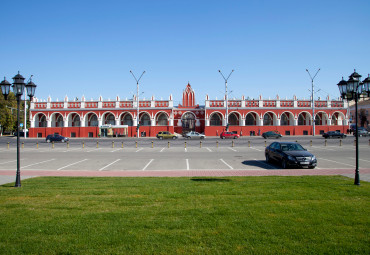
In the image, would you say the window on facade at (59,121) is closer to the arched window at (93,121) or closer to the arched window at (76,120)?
the arched window at (76,120)

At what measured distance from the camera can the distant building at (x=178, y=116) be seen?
5031 cm

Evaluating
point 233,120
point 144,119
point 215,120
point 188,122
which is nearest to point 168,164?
point 215,120

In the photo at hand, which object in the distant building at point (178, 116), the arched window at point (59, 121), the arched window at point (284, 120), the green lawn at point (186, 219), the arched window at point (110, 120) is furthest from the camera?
the arched window at point (110, 120)

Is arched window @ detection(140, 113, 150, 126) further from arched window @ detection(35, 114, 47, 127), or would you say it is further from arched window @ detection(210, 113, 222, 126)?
arched window @ detection(35, 114, 47, 127)

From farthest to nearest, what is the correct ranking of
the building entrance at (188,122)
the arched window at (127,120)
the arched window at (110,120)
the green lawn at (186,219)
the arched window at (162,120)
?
1. the building entrance at (188,122)
2. the arched window at (110,120)
3. the arched window at (127,120)
4. the arched window at (162,120)
5. the green lawn at (186,219)

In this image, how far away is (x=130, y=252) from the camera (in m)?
3.96

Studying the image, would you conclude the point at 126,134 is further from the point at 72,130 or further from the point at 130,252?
the point at 130,252

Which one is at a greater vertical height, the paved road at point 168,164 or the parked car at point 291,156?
the parked car at point 291,156

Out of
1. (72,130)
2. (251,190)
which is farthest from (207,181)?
(72,130)

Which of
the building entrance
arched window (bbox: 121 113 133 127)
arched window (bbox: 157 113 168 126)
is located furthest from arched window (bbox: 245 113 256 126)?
arched window (bbox: 121 113 133 127)

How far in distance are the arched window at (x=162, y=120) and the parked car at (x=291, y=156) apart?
37797 mm

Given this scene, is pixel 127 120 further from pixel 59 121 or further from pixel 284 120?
pixel 284 120

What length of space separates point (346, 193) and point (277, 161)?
6.93 metres

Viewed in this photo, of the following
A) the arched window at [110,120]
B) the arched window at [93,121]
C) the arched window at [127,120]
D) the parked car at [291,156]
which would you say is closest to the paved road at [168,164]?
the parked car at [291,156]
